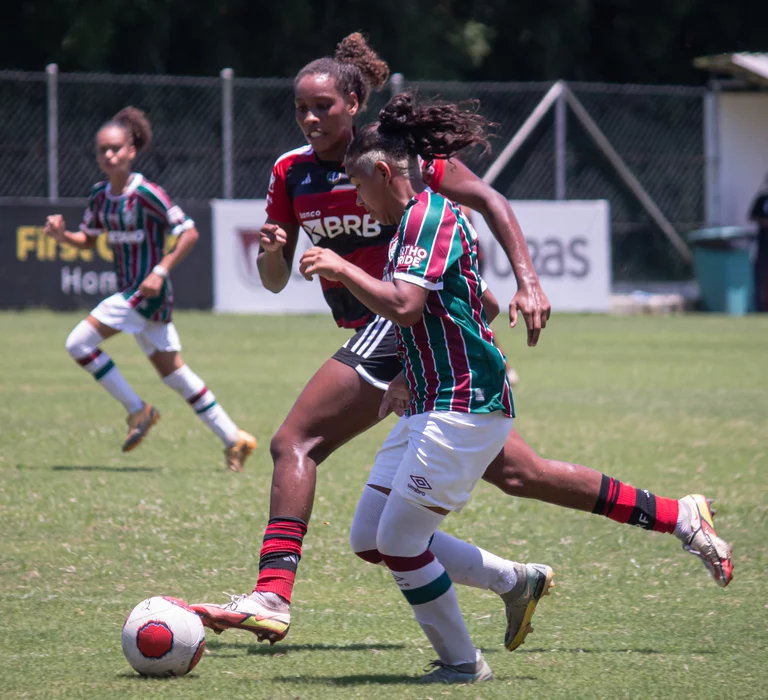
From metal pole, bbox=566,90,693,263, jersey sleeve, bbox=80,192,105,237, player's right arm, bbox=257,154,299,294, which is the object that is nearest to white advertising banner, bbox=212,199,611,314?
metal pole, bbox=566,90,693,263

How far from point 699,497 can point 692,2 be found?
26296mm

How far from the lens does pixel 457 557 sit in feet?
14.8

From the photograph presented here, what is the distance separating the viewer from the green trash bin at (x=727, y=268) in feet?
69.6

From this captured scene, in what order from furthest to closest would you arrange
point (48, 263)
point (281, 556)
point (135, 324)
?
point (48, 263), point (135, 324), point (281, 556)

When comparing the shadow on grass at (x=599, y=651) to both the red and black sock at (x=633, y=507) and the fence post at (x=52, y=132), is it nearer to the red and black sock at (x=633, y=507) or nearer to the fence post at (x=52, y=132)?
the red and black sock at (x=633, y=507)

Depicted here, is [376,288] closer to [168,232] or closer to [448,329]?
[448,329]

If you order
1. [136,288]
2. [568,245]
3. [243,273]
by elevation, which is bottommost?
[243,273]

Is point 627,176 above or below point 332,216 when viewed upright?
below

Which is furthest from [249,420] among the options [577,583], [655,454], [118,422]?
[577,583]

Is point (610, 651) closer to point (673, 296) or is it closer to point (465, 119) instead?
point (465, 119)

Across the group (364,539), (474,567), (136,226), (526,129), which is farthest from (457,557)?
(526,129)

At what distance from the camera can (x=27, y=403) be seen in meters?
10.8

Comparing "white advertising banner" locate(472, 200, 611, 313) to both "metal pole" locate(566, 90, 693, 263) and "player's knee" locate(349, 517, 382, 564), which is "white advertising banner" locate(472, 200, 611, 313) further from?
"player's knee" locate(349, 517, 382, 564)

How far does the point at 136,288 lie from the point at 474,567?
179 inches
